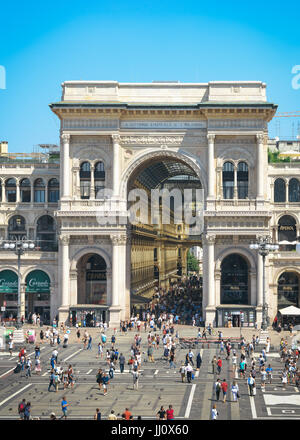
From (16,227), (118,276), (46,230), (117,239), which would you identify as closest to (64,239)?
(117,239)

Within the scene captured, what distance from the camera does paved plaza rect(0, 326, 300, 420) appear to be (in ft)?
111

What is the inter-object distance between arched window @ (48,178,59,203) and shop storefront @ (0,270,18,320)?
35.6 ft

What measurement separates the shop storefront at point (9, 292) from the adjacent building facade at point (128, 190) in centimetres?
14

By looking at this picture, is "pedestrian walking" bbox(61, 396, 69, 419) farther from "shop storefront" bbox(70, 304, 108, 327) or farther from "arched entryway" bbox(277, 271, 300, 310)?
"arched entryway" bbox(277, 271, 300, 310)

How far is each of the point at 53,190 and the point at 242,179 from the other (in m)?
23.0

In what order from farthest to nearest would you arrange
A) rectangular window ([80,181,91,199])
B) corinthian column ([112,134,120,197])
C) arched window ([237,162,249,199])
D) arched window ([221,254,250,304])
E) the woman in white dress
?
rectangular window ([80,181,91,199]) < arched window ([221,254,250,304]) < arched window ([237,162,249,199]) < corinthian column ([112,134,120,197]) < the woman in white dress

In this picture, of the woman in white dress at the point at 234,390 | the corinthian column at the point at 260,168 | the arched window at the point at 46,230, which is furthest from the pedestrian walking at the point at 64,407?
the arched window at the point at 46,230

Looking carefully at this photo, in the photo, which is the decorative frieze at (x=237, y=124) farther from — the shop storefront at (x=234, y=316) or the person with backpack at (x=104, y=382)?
the person with backpack at (x=104, y=382)

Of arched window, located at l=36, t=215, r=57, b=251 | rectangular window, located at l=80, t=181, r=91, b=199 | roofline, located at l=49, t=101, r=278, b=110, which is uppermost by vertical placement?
roofline, located at l=49, t=101, r=278, b=110

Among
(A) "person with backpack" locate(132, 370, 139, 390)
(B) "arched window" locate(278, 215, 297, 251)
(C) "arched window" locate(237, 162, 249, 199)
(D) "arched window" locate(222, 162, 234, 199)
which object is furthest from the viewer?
(B) "arched window" locate(278, 215, 297, 251)

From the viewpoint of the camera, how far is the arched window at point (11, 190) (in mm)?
79062

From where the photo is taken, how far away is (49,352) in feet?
177

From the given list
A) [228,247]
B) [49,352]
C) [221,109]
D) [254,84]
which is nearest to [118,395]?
[49,352]

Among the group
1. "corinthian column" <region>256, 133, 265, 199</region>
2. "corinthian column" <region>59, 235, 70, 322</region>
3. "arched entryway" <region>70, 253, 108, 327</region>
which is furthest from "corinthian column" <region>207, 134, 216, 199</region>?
"corinthian column" <region>59, 235, 70, 322</region>
